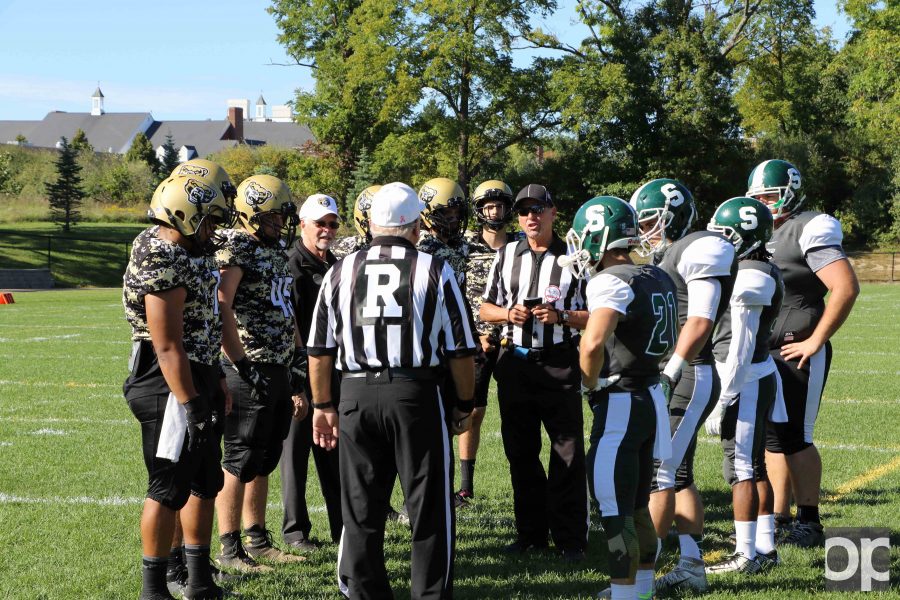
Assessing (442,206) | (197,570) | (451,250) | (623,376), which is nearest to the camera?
(623,376)

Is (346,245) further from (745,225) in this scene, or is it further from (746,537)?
(746,537)

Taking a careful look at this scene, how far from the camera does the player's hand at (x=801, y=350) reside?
5.68m

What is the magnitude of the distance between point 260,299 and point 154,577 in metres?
1.64

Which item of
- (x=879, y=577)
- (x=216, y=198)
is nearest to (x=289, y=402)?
(x=216, y=198)

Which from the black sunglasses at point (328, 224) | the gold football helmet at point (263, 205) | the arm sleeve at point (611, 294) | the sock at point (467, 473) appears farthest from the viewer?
the sock at point (467, 473)

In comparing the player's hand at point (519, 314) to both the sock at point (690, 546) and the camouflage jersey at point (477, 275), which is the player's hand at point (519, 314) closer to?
the camouflage jersey at point (477, 275)

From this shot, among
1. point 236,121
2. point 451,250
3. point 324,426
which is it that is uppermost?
point 236,121

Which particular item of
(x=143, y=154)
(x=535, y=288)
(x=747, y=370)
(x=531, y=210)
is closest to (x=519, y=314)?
(x=535, y=288)

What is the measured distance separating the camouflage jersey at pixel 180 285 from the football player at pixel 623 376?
1.70 meters

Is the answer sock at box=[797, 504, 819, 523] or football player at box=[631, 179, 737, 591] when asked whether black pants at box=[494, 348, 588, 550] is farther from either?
sock at box=[797, 504, 819, 523]

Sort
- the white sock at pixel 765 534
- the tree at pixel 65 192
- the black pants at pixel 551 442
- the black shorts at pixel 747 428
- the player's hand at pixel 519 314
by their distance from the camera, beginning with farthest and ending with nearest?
1. the tree at pixel 65 192
2. the black pants at pixel 551 442
3. the player's hand at pixel 519 314
4. the white sock at pixel 765 534
5. the black shorts at pixel 747 428

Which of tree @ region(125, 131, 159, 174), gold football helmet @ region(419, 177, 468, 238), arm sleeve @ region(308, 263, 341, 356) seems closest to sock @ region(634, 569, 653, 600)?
arm sleeve @ region(308, 263, 341, 356)

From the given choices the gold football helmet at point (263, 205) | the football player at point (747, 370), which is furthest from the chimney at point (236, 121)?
the football player at point (747, 370)

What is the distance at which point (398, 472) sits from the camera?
4.33 meters
